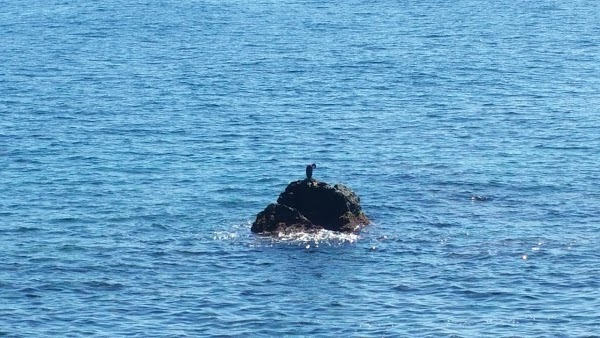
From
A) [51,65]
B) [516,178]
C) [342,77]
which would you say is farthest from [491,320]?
[51,65]

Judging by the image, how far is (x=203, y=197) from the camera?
85375 mm

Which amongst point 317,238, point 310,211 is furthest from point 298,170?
point 317,238

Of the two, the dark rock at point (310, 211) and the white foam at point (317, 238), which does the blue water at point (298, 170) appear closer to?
the white foam at point (317, 238)

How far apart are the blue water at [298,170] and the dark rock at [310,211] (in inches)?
47.1

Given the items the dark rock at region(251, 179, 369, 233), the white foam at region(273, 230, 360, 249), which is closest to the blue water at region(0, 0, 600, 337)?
the white foam at region(273, 230, 360, 249)

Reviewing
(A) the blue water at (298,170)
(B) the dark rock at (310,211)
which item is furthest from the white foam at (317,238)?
(B) the dark rock at (310,211)

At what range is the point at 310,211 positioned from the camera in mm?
77438

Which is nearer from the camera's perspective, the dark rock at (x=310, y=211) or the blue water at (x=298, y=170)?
the blue water at (x=298, y=170)

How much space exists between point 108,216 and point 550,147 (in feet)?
112

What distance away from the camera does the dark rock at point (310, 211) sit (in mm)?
76312

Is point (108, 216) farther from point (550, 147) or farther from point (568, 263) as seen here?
point (550, 147)

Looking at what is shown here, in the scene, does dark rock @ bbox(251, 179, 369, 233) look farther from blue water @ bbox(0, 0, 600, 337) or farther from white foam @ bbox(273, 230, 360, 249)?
blue water @ bbox(0, 0, 600, 337)

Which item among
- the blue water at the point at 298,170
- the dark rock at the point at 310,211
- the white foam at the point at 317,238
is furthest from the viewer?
the dark rock at the point at 310,211

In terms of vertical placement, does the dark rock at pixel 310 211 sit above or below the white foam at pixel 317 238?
above
